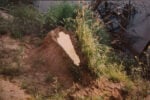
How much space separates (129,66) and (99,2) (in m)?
2.03

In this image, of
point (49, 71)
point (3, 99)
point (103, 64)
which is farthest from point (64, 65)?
point (3, 99)

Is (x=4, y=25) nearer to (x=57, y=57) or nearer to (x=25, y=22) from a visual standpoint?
(x=25, y=22)

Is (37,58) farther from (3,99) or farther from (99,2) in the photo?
(99,2)

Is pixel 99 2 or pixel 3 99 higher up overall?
pixel 99 2

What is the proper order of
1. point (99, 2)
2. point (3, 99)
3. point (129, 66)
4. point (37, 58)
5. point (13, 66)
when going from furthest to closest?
point (99, 2)
point (129, 66)
point (37, 58)
point (13, 66)
point (3, 99)

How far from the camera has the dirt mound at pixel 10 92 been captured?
4.38 metres

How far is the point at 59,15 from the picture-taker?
6422 millimetres

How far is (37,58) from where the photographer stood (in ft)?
18.1

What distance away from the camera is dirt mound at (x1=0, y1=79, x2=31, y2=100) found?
4379mm

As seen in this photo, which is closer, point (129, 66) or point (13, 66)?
point (13, 66)

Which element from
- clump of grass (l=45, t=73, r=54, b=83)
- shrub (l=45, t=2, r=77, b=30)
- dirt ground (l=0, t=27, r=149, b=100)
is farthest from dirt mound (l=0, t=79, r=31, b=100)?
shrub (l=45, t=2, r=77, b=30)

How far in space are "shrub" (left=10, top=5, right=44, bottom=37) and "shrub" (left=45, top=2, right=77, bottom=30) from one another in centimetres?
18

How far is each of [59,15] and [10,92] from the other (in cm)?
232

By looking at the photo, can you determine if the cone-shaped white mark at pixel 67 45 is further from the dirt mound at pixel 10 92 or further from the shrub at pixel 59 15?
the dirt mound at pixel 10 92
